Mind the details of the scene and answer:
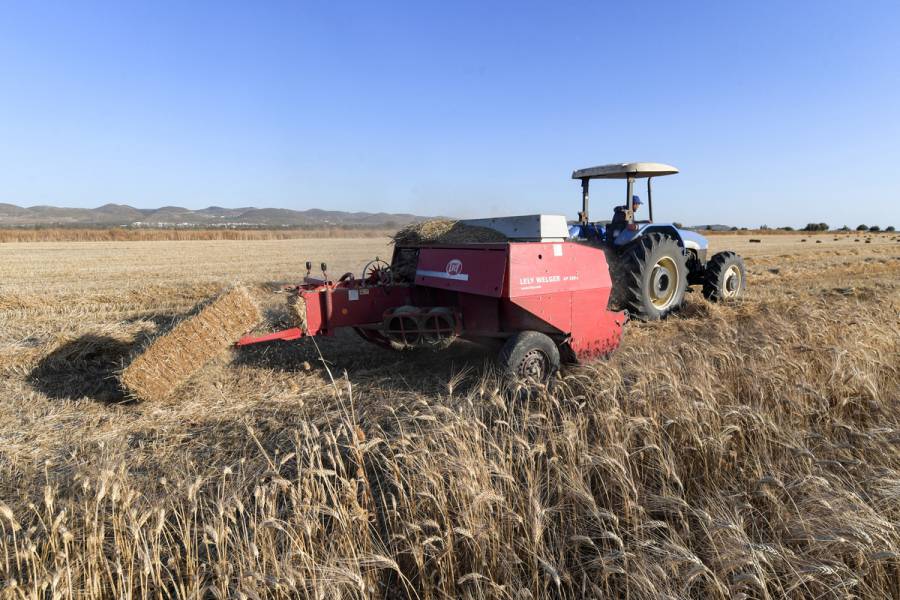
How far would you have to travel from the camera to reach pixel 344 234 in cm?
4166

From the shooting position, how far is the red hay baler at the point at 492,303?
14.7 ft

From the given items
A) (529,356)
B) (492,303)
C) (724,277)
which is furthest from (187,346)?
(724,277)

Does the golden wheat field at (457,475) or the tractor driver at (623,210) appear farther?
the tractor driver at (623,210)

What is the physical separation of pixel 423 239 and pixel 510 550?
417 centimetres

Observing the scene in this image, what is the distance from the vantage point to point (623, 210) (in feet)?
Answer: 24.5

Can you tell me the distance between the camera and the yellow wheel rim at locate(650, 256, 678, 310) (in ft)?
23.1

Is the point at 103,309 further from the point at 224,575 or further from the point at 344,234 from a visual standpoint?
the point at 344,234

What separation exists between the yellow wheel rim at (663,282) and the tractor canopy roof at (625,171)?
1.38 m

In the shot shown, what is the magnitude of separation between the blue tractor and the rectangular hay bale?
468 cm

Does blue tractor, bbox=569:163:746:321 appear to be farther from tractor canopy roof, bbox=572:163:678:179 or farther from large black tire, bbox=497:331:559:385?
large black tire, bbox=497:331:559:385

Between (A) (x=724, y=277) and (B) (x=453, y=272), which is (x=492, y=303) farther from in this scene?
(A) (x=724, y=277)

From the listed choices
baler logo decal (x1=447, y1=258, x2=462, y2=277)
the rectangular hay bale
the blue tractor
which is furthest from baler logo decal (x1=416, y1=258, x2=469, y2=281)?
the blue tractor

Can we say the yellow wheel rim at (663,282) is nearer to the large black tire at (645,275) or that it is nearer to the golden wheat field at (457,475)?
the large black tire at (645,275)

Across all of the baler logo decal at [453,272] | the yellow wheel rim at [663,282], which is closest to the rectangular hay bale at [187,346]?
the baler logo decal at [453,272]
